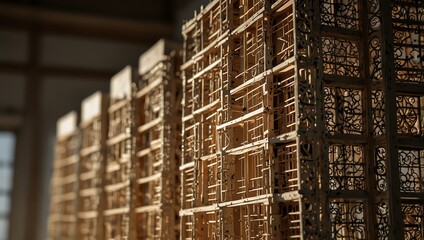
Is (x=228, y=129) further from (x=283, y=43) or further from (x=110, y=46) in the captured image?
(x=110, y=46)

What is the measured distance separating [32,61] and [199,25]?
926 centimetres

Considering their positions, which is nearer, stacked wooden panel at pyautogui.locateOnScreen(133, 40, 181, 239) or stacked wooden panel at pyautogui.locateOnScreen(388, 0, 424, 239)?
stacked wooden panel at pyautogui.locateOnScreen(388, 0, 424, 239)

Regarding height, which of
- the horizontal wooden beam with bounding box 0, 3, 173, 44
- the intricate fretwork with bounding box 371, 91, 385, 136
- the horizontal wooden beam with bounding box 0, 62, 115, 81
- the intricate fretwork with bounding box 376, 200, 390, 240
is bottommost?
the intricate fretwork with bounding box 376, 200, 390, 240

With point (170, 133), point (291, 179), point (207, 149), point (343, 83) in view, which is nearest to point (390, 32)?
point (343, 83)

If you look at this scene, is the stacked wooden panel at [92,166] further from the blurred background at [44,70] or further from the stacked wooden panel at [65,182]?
the blurred background at [44,70]

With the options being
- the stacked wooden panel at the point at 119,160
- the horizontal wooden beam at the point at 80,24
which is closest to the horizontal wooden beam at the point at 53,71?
the horizontal wooden beam at the point at 80,24

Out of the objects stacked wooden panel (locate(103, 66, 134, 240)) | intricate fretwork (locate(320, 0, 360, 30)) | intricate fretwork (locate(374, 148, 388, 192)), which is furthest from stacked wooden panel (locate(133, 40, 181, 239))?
intricate fretwork (locate(374, 148, 388, 192))

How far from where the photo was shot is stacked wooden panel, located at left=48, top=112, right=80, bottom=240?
13969 millimetres

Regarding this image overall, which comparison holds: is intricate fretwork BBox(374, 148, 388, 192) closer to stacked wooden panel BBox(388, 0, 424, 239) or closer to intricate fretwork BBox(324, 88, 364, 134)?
stacked wooden panel BBox(388, 0, 424, 239)

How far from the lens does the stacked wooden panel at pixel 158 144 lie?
31.1 feet

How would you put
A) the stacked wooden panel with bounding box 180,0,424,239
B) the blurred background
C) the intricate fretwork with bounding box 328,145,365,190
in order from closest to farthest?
the stacked wooden panel with bounding box 180,0,424,239
the intricate fretwork with bounding box 328,145,365,190
the blurred background

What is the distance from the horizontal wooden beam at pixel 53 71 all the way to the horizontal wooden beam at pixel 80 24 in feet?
3.17

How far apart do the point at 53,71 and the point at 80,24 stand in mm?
1460

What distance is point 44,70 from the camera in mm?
17062
